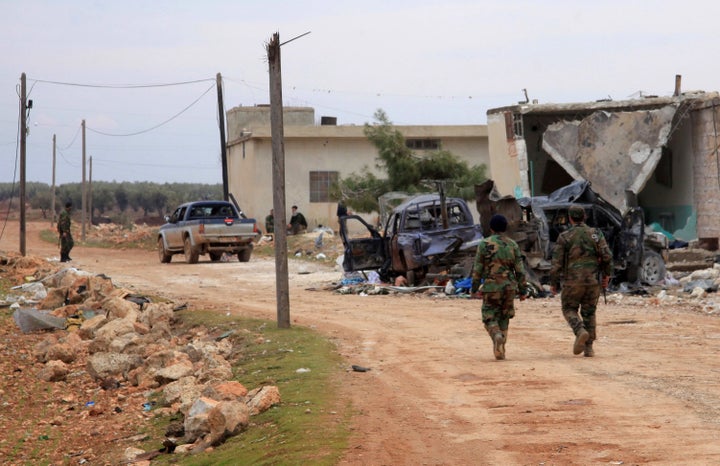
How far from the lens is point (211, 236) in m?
30.6

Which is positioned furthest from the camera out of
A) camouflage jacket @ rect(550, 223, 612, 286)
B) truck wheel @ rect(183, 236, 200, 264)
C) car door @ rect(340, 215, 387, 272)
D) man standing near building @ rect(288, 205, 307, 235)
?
man standing near building @ rect(288, 205, 307, 235)

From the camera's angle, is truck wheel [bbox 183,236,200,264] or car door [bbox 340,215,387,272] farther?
truck wheel [bbox 183,236,200,264]

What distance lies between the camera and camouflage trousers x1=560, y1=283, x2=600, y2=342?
1137cm

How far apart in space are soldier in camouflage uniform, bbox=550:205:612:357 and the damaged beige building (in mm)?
16563

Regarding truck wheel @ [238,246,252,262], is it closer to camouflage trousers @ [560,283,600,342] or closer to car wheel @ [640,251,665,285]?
car wheel @ [640,251,665,285]

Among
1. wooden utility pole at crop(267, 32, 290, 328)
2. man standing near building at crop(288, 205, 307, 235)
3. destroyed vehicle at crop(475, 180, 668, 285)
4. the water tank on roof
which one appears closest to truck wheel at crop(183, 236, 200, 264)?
man standing near building at crop(288, 205, 307, 235)

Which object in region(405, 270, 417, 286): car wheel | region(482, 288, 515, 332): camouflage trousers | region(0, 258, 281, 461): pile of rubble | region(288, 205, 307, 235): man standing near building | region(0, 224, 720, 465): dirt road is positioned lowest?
region(0, 258, 281, 461): pile of rubble

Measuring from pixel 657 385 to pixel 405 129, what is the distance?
117ft

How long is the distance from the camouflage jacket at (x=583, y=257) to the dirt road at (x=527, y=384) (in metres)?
0.88

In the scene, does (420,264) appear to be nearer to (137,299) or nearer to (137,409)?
(137,299)

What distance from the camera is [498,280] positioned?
11.3 metres

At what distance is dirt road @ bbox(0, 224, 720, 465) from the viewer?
7.29m

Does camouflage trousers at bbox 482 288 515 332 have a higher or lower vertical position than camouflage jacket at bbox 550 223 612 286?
lower

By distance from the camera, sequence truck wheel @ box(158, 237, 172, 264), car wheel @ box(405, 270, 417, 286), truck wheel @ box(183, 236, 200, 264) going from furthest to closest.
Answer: truck wheel @ box(158, 237, 172, 264), truck wheel @ box(183, 236, 200, 264), car wheel @ box(405, 270, 417, 286)
